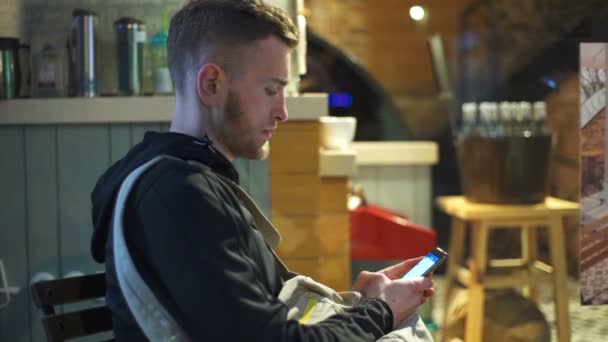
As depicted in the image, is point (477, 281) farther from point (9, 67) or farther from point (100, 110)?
point (9, 67)

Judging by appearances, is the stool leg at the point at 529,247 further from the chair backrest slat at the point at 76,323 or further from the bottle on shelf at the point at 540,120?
the chair backrest slat at the point at 76,323

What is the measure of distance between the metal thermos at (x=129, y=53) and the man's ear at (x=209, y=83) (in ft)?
3.54

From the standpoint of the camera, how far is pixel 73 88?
2266 mm

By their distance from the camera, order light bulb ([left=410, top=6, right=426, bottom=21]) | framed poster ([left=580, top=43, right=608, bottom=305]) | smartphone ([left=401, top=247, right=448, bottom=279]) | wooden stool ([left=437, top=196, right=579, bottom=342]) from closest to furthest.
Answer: smartphone ([left=401, top=247, right=448, bottom=279])
framed poster ([left=580, top=43, right=608, bottom=305])
wooden stool ([left=437, top=196, right=579, bottom=342])
light bulb ([left=410, top=6, right=426, bottom=21])

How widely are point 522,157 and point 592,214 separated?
92 centimetres

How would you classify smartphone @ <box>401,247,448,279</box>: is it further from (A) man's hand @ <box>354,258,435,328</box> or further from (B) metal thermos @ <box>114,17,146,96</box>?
(B) metal thermos @ <box>114,17,146,96</box>

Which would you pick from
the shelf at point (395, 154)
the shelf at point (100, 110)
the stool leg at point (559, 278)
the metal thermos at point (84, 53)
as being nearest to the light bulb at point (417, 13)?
the shelf at point (395, 154)

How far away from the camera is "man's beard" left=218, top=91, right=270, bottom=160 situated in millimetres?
1235

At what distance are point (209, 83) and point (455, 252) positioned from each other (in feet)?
6.29

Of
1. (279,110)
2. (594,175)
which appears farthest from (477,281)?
(279,110)

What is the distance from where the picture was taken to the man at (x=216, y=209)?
1.07 m

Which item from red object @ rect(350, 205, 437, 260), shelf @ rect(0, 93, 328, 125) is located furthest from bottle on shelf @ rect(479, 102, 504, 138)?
shelf @ rect(0, 93, 328, 125)

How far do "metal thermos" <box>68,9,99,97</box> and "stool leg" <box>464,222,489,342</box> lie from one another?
1280mm

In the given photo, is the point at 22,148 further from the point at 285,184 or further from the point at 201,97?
the point at 201,97
